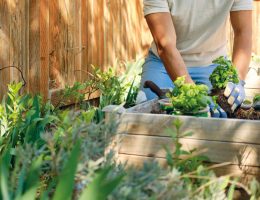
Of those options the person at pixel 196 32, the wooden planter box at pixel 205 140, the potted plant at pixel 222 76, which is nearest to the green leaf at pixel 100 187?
the wooden planter box at pixel 205 140

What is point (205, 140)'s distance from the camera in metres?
2.53

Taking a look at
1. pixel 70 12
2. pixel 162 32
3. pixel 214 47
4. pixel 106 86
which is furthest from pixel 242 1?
pixel 70 12

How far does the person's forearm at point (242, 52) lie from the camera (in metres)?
4.00

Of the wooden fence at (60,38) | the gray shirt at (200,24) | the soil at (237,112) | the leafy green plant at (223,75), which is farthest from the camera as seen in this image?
the wooden fence at (60,38)

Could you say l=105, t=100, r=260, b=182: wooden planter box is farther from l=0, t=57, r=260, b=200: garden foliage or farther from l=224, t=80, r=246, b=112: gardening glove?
l=224, t=80, r=246, b=112: gardening glove

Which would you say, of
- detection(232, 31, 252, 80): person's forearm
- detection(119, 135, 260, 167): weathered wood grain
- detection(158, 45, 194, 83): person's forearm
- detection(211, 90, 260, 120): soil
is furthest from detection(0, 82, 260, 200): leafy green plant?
detection(232, 31, 252, 80): person's forearm

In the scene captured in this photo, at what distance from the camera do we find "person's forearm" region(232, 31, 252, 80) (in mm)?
4004

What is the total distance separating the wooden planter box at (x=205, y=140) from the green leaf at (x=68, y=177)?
2.25ft

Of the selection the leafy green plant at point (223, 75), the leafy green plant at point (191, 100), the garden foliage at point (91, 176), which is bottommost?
the leafy green plant at point (223, 75)

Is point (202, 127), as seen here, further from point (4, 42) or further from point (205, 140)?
point (4, 42)

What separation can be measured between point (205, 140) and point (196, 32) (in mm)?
1812

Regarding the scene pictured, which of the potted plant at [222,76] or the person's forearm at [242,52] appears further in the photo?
the person's forearm at [242,52]

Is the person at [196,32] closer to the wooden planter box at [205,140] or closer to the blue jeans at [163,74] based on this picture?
the blue jeans at [163,74]

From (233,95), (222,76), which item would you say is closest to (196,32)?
(222,76)
